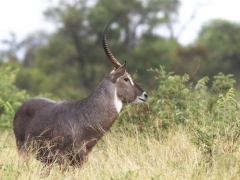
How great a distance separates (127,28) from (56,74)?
5.08 metres

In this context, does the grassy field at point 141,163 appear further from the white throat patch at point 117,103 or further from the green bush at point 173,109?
the white throat patch at point 117,103

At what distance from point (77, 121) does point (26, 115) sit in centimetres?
104

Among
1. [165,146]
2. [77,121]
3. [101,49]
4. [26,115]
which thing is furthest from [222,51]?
[77,121]

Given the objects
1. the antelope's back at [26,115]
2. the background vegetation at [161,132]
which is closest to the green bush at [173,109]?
the background vegetation at [161,132]

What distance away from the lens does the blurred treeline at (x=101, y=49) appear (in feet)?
122

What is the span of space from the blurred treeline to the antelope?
27256mm

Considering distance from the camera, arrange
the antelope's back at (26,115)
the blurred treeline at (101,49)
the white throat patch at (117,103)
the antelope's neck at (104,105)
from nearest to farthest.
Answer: the antelope's neck at (104,105), the white throat patch at (117,103), the antelope's back at (26,115), the blurred treeline at (101,49)

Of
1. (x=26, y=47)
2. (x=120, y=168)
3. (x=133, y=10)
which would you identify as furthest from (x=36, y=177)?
(x=26, y=47)

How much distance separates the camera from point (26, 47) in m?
65.1

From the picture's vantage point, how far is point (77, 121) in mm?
7762

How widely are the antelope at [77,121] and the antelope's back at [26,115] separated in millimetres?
16

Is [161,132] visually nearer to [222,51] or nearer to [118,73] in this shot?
[118,73]

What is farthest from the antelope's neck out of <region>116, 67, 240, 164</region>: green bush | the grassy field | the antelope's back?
<region>116, 67, 240, 164</region>: green bush

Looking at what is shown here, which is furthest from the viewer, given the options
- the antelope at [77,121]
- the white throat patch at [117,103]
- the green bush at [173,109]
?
the green bush at [173,109]
